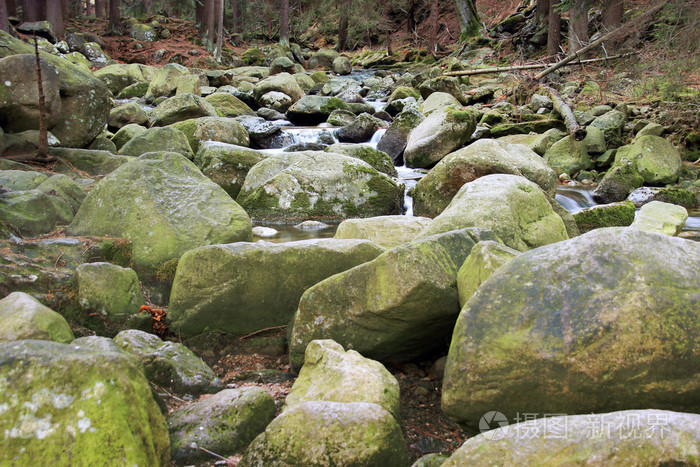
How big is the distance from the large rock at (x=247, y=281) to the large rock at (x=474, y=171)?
13.7 feet

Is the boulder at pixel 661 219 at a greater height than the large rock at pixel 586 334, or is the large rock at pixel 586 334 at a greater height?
the large rock at pixel 586 334

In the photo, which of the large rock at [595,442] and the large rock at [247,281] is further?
the large rock at [247,281]

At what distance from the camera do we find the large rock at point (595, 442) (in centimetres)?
184

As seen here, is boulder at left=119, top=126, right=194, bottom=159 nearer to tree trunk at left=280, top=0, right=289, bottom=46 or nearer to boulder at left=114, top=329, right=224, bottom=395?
boulder at left=114, top=329, right=224, bottom=395

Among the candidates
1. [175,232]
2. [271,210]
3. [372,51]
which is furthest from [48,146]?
[372,51]

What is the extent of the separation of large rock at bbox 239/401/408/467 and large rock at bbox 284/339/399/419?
1.12 feet

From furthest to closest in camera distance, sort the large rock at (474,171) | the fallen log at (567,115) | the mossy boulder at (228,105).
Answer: the mossy boulder at (228,105)
the fallen log at (567,115)
the large rock at (474,171)

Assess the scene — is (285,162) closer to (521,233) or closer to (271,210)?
(271,210)

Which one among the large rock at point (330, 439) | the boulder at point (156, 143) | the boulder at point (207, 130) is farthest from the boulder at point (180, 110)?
the large rock at point (330, 439)

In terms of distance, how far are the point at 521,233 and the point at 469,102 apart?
44.8ft

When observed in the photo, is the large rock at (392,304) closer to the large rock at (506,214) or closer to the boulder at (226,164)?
the large rock at (506,214)

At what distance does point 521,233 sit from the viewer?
197 inches

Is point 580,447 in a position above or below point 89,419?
above

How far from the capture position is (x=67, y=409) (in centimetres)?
208
